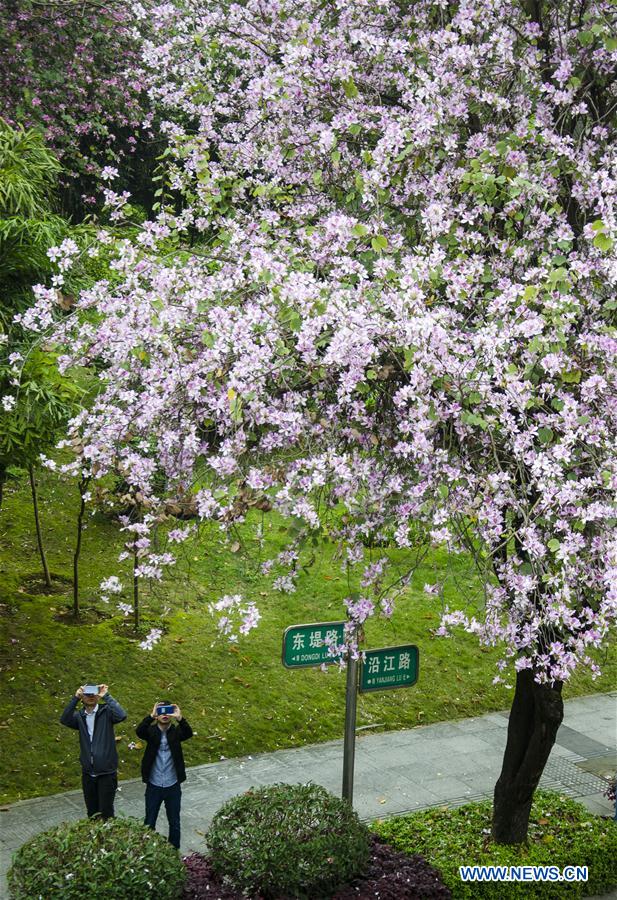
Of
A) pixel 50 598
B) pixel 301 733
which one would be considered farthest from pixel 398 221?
pixel 50 598

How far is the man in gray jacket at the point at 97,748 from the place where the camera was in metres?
8.88

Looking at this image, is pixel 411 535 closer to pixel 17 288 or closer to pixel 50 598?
pixel 17 288

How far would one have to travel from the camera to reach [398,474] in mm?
6637

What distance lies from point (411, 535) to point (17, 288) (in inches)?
225

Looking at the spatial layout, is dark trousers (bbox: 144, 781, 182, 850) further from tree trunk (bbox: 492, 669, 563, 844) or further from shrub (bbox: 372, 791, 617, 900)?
tree trunk (bbox: 492, 669, 563, 844)

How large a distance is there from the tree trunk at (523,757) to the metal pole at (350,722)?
1.46m

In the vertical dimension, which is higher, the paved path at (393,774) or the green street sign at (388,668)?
the green street sign at (388,668)

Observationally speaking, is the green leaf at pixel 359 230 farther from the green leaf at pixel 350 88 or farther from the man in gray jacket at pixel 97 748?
the man in gray jacket at pixel 97 748

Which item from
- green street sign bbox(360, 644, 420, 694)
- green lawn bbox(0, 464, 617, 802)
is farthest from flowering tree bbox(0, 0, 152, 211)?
green street sign bbox(360, 644, 420, 694)

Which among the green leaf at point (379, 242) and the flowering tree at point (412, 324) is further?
the green leaf at point (379, 242)
